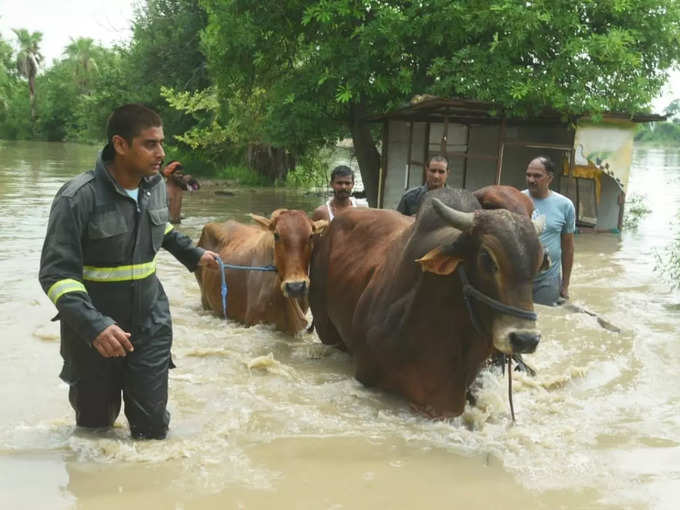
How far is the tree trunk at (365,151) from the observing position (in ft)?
53.0

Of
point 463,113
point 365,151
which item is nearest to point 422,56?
point 463,113

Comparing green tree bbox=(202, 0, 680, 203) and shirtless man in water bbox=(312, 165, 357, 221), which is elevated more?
green tree bbox=(202, 0, 680, 203)

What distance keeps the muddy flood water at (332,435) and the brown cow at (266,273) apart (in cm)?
21

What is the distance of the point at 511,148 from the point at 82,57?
7074 cm

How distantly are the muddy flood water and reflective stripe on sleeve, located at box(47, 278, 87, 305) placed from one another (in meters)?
1.08

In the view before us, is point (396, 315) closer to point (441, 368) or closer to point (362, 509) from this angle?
point (441, 368)

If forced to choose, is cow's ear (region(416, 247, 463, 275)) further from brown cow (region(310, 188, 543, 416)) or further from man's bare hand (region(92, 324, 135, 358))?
man's bare hand (region(92, 324, 135, 358))

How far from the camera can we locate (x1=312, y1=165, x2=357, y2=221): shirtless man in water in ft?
24.7

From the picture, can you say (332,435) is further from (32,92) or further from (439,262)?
(32,92)

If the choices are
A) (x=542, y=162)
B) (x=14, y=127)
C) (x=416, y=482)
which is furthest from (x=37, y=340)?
(x=14, y=127)

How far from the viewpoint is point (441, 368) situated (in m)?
4.68

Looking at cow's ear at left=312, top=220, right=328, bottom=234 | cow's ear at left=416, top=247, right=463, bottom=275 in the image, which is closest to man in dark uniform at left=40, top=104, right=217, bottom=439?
cow's ear at left=416, top=247, right=463, bottom=275

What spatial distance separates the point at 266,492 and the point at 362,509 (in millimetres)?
538

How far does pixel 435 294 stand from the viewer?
459cm
